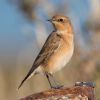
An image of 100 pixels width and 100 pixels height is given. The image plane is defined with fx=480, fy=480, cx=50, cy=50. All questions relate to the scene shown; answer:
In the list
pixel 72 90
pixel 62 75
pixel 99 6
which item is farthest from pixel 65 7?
pixel 72 90

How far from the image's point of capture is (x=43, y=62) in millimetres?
8562

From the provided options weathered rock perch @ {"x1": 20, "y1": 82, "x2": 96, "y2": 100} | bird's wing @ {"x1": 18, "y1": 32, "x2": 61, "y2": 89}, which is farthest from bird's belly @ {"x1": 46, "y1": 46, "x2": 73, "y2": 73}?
weathered rock perch @ {"x1": 20, "y1": 82, "x2": 96, "y2": 100}

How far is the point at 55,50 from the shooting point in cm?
857

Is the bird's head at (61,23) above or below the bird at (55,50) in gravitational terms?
above

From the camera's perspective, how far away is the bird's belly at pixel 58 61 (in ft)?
27.1

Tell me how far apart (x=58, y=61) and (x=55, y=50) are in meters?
0.26

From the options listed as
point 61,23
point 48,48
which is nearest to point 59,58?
point 48,48

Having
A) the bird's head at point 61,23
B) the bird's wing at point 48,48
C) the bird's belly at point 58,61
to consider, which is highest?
the bird's head at point 61,23

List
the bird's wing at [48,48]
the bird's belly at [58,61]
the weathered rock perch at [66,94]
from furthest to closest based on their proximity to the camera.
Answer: the bird's wing at [48,48]
the bird's belly at [58,61]
the weathered rock perch at [66,94]

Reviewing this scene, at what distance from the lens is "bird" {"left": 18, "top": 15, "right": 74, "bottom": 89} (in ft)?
27.4

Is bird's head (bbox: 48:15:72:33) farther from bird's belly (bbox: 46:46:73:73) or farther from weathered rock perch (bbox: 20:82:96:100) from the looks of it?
weathered rock perch (bbox: 20:82:96:100)

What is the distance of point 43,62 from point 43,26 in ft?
2.12

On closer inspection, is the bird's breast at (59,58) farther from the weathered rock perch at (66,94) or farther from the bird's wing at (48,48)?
the weathered rock perch at (66,94)

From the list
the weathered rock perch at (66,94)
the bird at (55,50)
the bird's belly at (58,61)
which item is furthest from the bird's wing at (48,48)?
the weathered rock perch at (66,94)
